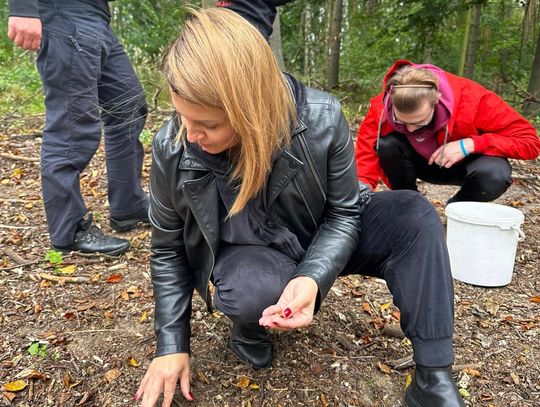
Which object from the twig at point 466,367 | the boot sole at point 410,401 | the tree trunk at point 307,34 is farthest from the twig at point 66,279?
the tree trunk at point 307,34

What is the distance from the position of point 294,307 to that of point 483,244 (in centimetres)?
132

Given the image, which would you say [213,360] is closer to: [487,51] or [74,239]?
[74,239]

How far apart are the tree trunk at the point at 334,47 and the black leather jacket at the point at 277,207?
6798 millimetres

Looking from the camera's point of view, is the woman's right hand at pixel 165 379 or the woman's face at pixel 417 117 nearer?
the woman's right hand at pixel 165 379

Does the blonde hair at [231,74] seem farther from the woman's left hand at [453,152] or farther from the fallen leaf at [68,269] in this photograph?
the woman's left hand at [453,152]

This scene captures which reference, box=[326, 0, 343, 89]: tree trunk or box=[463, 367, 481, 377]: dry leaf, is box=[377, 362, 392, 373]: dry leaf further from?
box=[326, 0, 343, 89]: tree trunk

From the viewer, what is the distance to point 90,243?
2.32 meters

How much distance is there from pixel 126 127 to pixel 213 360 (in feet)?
4.44

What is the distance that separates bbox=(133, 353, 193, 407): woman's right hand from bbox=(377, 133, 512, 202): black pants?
5.42 ft

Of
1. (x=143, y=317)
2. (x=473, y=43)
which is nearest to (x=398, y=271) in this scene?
(x=143, y=317)

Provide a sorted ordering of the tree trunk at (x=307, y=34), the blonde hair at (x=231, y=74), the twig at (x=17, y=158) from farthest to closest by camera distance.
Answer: the tree trunk at (x=307, y=34) < the twig at (x=17, y=158) < the blonde hair at (x=231, y=74)

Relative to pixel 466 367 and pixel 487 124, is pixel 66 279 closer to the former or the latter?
pixel 466 367

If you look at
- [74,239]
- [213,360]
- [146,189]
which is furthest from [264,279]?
[146,189]

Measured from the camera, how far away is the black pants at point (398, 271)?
1.32 m
